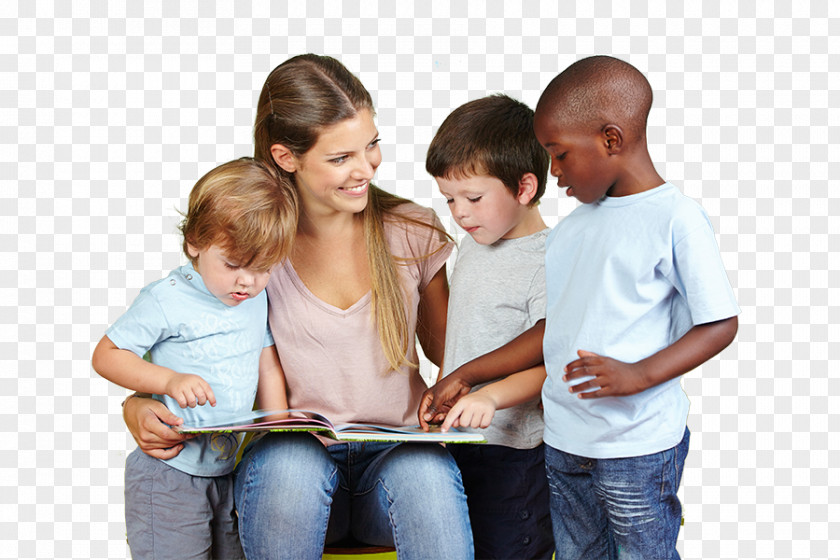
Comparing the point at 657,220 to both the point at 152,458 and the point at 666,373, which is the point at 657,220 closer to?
the point at 666,373

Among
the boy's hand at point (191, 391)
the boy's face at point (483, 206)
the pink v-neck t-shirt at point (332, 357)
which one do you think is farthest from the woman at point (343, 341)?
the boy's face at point (483, 206)

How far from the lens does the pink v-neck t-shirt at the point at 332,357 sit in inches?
90.4

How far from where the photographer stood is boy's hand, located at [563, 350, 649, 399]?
179 cm

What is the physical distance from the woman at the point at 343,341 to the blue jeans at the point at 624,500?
0.78ft

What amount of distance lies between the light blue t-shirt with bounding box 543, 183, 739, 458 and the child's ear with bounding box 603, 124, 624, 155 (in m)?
0.10

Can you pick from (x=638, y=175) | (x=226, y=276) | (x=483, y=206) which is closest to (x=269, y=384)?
(x=226, y=276)

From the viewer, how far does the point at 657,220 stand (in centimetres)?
182

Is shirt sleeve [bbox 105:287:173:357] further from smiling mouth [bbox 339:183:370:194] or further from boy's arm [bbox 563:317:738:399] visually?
boy's arm [bbox 563:317:738:399]

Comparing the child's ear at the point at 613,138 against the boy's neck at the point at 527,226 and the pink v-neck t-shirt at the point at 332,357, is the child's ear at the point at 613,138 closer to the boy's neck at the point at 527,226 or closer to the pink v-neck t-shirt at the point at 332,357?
the boy's neck at the point at 527,226

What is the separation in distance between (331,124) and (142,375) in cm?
69

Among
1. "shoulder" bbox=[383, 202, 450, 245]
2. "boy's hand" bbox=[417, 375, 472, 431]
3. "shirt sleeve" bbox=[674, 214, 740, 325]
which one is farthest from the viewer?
"shoulder" bbox=[383, 202, 450, 245]

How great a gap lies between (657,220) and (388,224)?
30.7 inches

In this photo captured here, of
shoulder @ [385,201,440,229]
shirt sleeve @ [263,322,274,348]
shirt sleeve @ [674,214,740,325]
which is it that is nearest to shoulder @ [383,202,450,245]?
shoulder @ [385,201,440,229]

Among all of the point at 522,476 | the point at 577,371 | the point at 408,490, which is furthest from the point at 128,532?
the point at 577,371
